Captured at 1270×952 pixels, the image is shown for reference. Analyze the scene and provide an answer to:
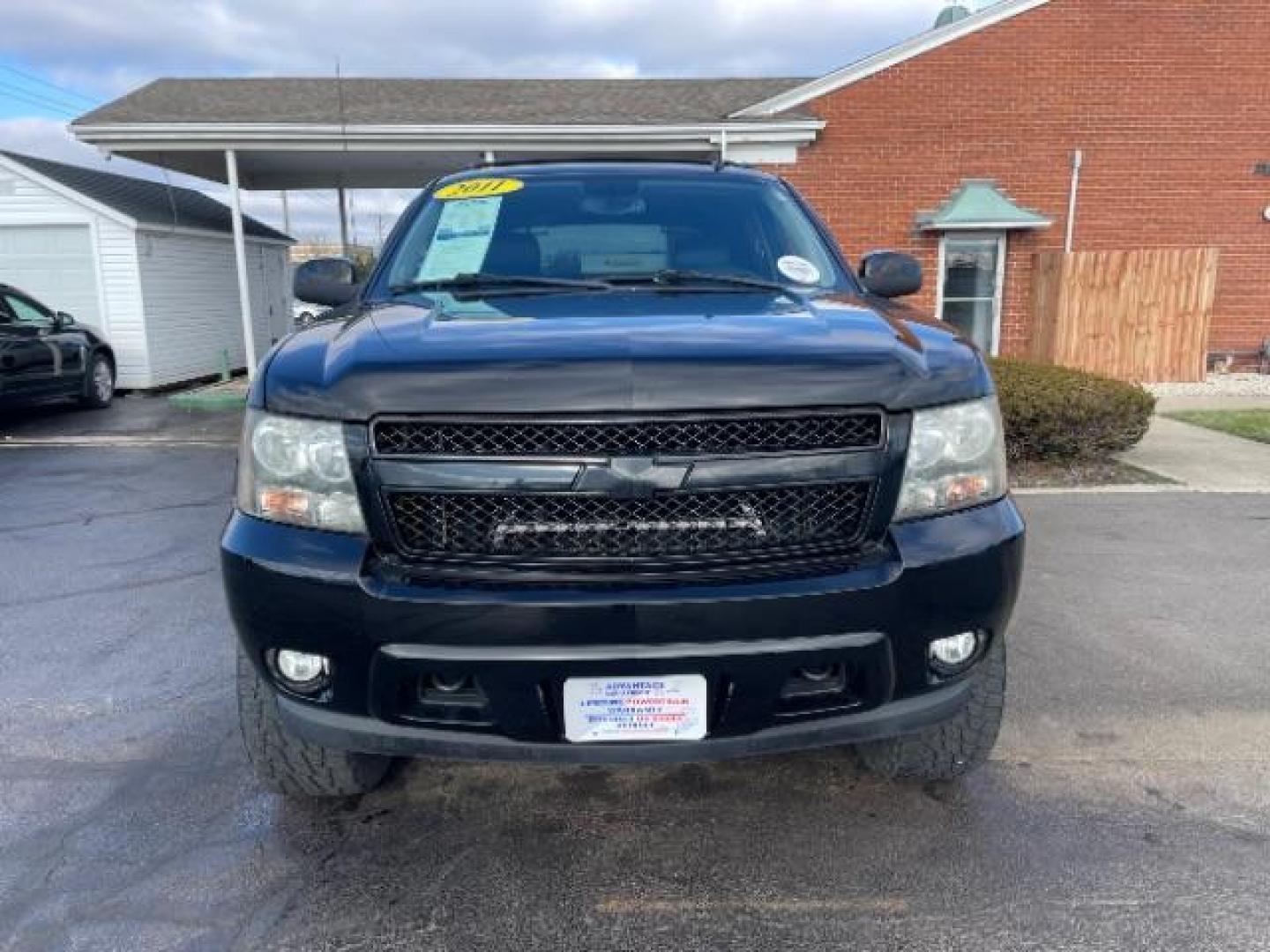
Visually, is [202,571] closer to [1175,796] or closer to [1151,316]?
A: [1175,796]

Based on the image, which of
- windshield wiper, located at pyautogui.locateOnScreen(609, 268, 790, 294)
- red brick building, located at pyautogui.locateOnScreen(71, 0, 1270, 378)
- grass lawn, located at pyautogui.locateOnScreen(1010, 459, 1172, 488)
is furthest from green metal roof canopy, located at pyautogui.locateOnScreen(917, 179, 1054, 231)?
windshield wiper, located at pyautogui.locateOnScreen(609, 268, 790, 294)

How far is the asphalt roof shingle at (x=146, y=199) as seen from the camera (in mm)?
12859

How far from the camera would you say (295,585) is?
2.01 m

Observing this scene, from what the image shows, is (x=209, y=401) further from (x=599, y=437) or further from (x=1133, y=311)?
(x=1133, y=311)

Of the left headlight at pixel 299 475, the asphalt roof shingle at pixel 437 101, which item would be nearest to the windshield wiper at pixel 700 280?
the left headlight at pixel 299 475

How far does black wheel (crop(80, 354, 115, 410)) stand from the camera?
Answer: 1073 cm

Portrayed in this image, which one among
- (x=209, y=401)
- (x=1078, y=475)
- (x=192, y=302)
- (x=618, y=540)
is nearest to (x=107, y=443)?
(x=209, y=401)

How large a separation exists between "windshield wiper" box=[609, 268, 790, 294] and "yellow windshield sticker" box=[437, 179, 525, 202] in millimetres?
780

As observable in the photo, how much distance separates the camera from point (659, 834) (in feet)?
8.24

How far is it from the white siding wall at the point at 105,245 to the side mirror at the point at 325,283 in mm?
10958

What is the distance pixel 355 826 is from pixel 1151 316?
11.9 metres

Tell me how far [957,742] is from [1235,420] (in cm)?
854

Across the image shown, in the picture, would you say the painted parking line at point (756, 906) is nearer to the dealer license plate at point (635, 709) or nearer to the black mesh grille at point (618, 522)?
the dealer license plate at point (635, 709)

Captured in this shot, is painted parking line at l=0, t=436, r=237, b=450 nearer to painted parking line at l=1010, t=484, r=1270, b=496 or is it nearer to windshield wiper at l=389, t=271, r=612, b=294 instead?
windshield wiper at l=389, t=271, r=612, b=294
